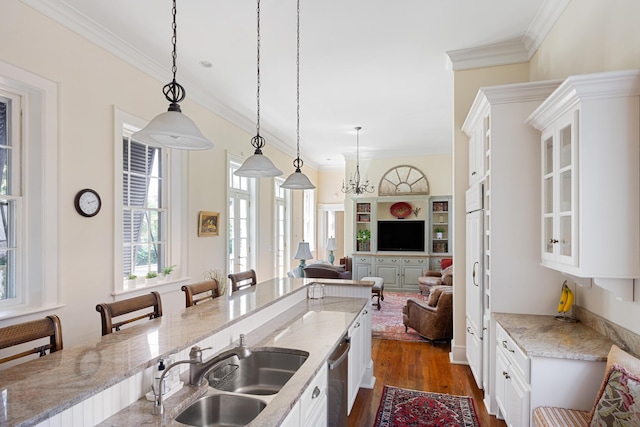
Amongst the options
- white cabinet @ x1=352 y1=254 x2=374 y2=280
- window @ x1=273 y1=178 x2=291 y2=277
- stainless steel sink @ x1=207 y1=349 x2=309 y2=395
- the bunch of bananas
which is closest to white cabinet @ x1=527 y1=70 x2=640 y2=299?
the bunch of bananas

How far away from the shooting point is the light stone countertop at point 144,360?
3.47 feet

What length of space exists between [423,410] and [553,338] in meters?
1.28

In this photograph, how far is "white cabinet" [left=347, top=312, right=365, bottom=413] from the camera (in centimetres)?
260

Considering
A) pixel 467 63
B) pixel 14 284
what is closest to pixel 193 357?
pixel 14 284

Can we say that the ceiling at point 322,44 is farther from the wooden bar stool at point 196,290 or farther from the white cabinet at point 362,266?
the white cabinet at point 362,266

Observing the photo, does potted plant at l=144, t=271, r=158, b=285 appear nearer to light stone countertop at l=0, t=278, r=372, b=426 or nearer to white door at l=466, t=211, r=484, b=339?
light stone countertop at l=0, t=278, r=372, b=426

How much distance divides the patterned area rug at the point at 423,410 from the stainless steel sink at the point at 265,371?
129cm

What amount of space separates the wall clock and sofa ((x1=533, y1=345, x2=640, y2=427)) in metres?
3.48

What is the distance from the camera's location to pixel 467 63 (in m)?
3.70

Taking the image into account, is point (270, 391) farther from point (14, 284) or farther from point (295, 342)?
point (14, 284)

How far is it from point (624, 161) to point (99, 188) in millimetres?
3786

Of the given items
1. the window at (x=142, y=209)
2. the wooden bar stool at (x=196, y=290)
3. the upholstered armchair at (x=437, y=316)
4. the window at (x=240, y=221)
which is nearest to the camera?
the wooden bar stool at (x=196, y=290)

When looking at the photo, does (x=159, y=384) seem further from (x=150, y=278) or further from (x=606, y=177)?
(x=150, y=278)

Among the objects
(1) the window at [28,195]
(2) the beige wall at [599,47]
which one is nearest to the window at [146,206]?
(1) the window at [28,195]
